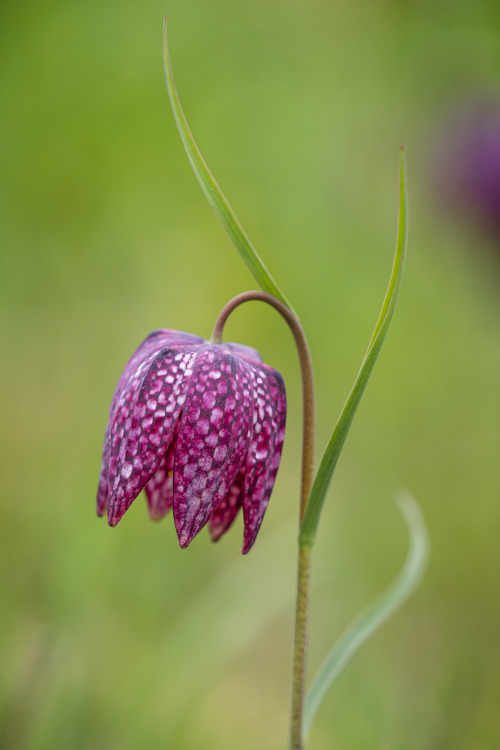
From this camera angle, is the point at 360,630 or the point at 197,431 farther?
the point at 360,630

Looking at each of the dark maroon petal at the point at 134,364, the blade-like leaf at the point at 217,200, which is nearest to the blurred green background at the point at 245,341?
the dark maroon petal at the point at 134,364

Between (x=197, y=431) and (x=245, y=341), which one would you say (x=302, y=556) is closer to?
(x=197, y=431)

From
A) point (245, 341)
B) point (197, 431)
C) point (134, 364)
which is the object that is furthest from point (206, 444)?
point (245, 341)

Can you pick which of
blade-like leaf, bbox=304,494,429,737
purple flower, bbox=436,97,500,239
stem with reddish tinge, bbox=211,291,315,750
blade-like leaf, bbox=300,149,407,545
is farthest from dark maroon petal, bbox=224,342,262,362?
purple flower, bbox=436,97,500,239

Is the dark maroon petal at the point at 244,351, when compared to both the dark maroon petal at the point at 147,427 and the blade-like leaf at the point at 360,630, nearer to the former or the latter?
the dark maroon petal at the point at 147,427

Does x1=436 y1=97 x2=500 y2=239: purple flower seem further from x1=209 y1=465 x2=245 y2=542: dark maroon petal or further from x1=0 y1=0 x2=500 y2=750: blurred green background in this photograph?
x1=209 y1=465 x2=245 y2=542: dark maroon petal

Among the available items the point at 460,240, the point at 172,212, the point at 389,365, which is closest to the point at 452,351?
the point at 389,365

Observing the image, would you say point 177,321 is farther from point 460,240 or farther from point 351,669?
point 351,669
